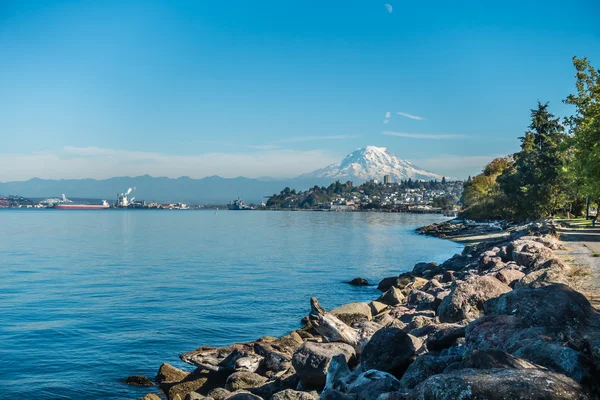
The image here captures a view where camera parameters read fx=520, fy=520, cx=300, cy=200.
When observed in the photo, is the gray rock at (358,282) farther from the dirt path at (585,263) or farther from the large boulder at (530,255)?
the large boulder at (530,255)

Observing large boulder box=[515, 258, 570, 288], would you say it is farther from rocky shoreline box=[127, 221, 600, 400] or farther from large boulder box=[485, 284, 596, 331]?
large boulder box=[485, 284, 596, 331]

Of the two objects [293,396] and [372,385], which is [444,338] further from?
[293,396]

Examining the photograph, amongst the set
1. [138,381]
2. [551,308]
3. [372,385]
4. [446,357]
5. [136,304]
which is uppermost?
[551,308]

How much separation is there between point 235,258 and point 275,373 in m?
35.0

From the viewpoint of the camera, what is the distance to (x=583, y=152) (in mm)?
34500

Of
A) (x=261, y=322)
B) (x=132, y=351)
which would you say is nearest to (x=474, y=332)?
(x=132, y=351)

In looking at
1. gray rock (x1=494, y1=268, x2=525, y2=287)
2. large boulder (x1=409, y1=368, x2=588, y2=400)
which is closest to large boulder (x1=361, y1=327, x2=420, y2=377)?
large boulder (x1=409, y1=368, x2=588, y2=400)

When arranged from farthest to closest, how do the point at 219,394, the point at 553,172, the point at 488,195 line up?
1. the point at 488,195
2. the point at 553,172
3. the point at 219,394

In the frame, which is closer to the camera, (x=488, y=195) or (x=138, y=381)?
(x=138, y=381)

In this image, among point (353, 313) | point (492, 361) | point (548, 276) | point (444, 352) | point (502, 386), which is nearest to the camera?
point (502, 386)

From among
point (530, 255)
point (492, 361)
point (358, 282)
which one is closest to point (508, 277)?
point (530, 255)

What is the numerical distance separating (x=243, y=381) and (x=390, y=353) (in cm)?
421

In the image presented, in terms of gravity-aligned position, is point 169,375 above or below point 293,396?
below

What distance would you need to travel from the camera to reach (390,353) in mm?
8828
